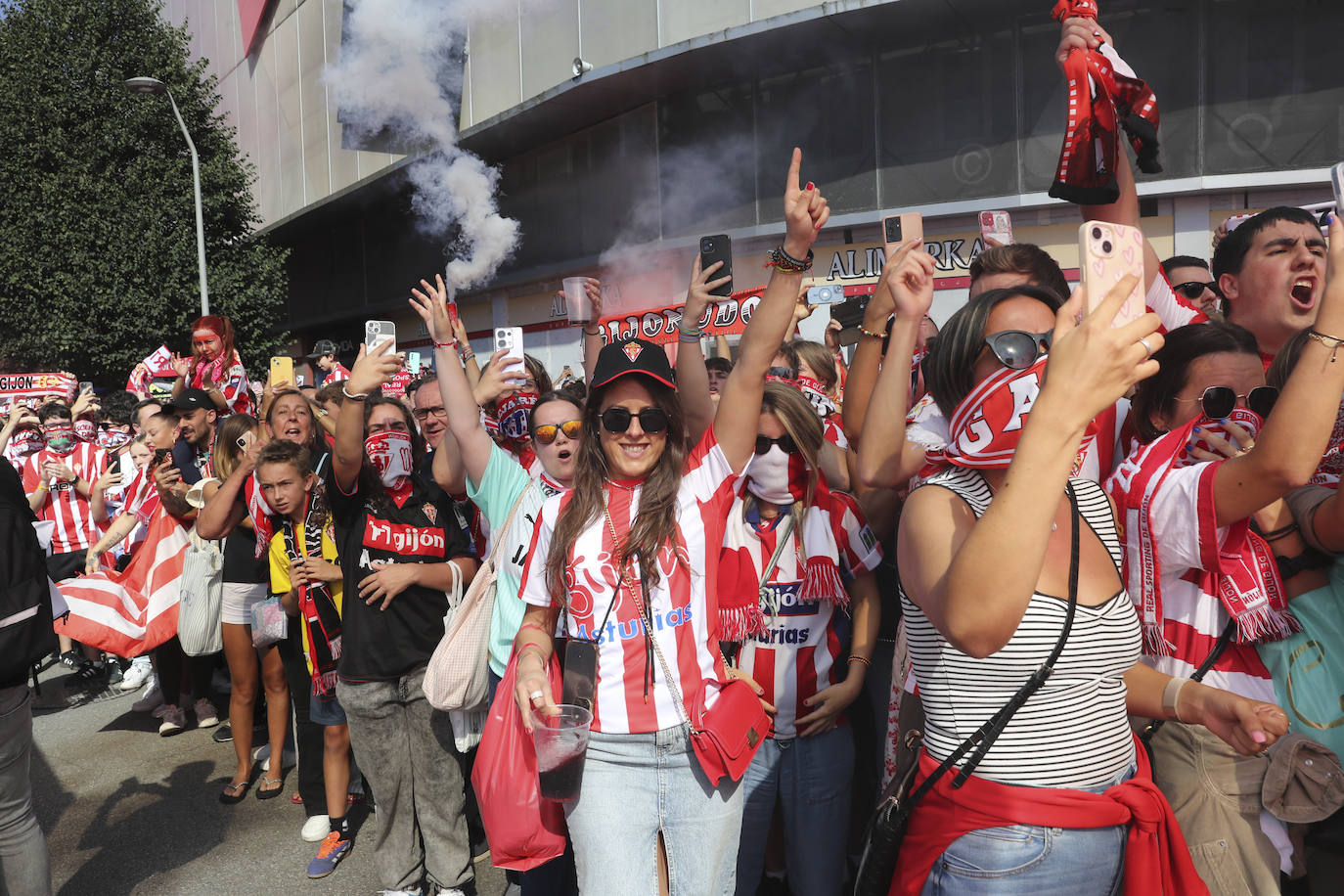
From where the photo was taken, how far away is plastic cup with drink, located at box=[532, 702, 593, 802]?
2207mm

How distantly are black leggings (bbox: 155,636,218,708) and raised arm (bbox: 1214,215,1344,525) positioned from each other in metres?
6.44

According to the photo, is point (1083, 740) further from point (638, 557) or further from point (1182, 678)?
point (638, 557)

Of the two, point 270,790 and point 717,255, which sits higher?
point 717,255

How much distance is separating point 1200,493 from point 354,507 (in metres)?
3.19

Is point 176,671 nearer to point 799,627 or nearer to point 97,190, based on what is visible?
point 799,627

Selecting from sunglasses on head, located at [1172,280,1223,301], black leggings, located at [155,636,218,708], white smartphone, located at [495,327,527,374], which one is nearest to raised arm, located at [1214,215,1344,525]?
sunglasses on head, located at [1172,280,1223,301]

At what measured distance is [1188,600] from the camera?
2.15 m

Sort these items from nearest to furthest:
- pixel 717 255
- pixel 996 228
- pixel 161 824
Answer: pixel 717 255
pixel 996 228
pixel 161 824

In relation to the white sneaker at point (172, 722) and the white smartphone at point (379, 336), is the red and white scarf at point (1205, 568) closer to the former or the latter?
the white smartphone at point (379, 336)

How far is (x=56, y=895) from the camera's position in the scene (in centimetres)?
407

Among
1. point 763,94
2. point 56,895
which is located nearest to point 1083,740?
point 56,895

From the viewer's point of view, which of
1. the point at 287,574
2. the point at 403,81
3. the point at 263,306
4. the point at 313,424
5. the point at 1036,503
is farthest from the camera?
the point at 263,306

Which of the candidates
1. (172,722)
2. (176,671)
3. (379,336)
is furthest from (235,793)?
(379,336)

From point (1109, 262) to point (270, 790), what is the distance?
5.15 metres
